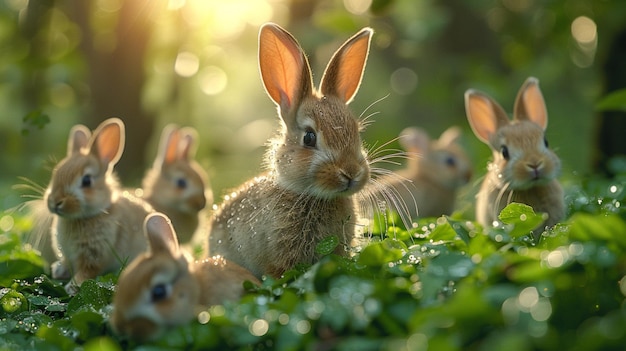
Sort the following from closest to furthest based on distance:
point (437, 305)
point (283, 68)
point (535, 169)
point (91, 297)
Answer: point (437, 305) → point (91, 297) → point (283, 68) → point (535, 169)

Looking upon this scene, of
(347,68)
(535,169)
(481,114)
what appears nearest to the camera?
(347,68)

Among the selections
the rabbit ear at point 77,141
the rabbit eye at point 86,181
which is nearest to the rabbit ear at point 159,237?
the rabbit eye at point 86,181

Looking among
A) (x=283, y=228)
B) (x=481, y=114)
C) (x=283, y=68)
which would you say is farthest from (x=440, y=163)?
(x=283, y=228)

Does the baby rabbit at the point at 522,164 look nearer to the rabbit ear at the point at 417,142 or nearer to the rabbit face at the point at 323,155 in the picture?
the rabbit face at the point at 323,155

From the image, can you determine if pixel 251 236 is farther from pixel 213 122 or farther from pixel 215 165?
pixel 213 122

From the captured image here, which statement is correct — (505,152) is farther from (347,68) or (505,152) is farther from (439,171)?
(439,171)

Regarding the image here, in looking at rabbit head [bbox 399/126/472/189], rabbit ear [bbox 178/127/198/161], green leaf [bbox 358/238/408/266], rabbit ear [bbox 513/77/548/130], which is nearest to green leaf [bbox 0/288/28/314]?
green leaf [bbox 358/238/408/266]
